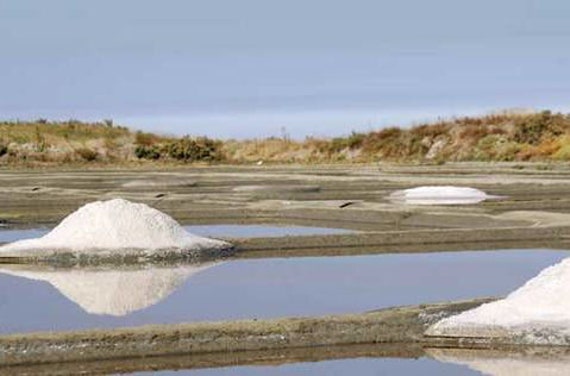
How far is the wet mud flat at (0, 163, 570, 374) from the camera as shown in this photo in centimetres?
623

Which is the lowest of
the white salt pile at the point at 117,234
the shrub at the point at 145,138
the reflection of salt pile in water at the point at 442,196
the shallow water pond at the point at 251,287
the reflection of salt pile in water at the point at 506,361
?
the reflection of salt pile in water at the point at 506,361

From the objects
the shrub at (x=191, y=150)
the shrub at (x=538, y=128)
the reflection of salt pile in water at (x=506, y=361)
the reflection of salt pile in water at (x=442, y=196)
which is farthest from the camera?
the shrub at (x=191, y=150)

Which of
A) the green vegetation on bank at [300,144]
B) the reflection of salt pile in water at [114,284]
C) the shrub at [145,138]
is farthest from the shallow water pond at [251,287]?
the shrub at [145,138]

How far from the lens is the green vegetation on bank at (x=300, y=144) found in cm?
3234

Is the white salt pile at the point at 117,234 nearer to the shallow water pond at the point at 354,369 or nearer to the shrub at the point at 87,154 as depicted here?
the shallow water pond at the point at 354,369

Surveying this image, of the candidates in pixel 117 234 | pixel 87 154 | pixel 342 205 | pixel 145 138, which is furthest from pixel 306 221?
pixel 145 138

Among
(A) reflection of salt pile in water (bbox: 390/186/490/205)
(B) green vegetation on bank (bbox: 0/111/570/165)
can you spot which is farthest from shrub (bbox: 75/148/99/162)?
(A) reflection of salt pile in water (bbox: 390/186/490/205)

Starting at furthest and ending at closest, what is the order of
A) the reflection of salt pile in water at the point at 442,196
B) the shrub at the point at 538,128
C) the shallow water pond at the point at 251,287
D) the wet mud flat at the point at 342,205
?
the shrub at the point at 538,128 → the reflection of salt pile in water at the point at 442,196 → the wet mud flat at the point at 342,205 → the shallow water pond at the point at 251,287

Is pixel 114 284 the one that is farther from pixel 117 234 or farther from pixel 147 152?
pixel 147 152

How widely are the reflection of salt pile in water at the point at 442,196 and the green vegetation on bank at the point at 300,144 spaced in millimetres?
15004

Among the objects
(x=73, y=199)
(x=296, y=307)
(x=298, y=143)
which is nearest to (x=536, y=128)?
(x=298, y=143)

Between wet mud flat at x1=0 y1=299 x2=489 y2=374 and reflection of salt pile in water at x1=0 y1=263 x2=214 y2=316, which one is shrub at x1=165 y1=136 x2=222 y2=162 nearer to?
reflection of salt pile in water at x1=0 y1=263 x2=214 y2=316

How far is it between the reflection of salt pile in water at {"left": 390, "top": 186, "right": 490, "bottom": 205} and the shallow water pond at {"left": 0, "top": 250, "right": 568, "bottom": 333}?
4661mm

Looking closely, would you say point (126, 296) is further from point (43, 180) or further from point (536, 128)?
point (536, 128)
